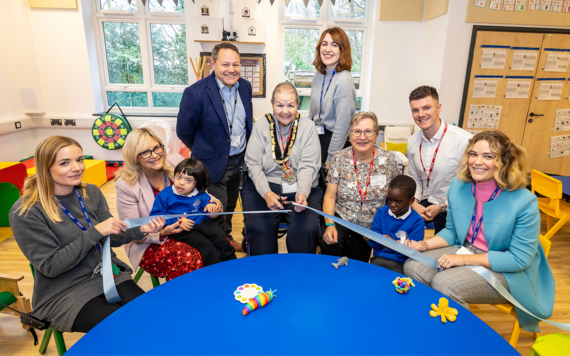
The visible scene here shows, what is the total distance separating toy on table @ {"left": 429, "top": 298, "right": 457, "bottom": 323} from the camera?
124 cm

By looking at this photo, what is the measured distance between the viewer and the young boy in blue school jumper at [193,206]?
2.15m

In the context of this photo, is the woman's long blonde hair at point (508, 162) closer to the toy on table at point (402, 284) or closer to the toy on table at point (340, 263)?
the toy on table at point (402, 284)

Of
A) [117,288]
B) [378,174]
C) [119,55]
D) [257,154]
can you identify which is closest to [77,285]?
[117,288]

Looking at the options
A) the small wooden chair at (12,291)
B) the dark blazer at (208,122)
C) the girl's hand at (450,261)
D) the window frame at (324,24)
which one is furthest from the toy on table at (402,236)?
the window frame at (324,24)

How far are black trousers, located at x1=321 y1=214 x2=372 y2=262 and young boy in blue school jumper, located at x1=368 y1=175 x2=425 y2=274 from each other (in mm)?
254

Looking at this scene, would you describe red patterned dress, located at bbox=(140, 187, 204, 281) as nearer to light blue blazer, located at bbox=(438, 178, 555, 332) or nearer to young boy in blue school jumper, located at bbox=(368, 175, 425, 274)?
young boy in blue school jumper, located at bbox=(368, 175, 425, 274)

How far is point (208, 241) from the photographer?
89.4 inches

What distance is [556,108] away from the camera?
5.04m

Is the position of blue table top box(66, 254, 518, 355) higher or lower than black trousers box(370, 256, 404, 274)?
higher

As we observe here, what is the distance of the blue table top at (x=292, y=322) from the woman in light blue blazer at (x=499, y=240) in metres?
0.44

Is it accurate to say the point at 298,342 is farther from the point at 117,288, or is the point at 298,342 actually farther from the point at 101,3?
the point at 101,3

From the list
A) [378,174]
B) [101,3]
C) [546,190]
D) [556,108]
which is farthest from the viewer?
[101,3]

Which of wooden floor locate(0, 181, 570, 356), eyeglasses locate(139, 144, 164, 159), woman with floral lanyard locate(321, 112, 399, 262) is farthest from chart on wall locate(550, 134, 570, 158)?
eyeglasses locate(139, 144, 164, 159)

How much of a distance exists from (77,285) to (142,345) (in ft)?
2.65
